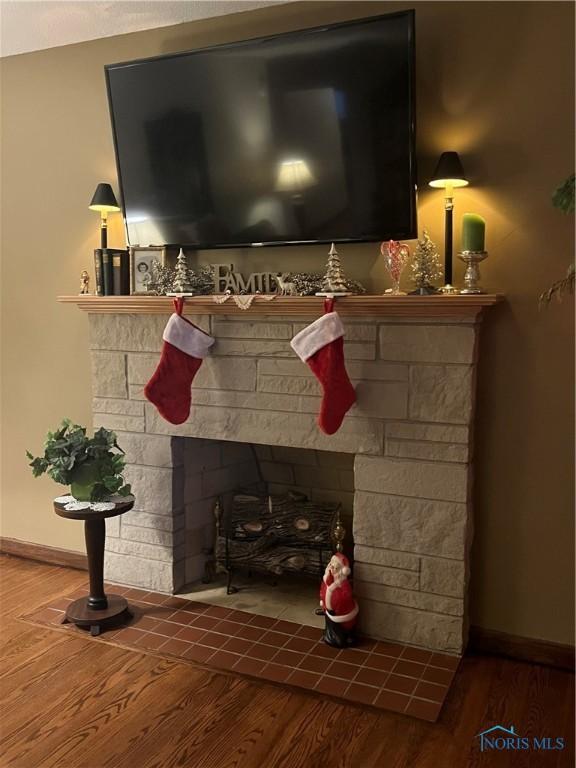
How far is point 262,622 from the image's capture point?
2600mm

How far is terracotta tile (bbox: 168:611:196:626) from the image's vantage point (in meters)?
2.59

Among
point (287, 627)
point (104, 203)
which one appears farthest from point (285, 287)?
point (287, 627)

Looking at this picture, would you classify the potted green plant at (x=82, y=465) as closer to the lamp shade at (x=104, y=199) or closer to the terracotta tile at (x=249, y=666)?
the terracotta tile at (x=249, y=666)

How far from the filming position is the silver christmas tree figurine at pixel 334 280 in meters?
2.30

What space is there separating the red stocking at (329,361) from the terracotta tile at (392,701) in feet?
2.67

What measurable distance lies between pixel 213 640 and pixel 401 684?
67cm

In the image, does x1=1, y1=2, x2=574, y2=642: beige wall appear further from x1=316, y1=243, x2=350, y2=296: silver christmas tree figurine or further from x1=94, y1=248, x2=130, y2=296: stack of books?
x1=94, y1=248, x2=130, y2=296: stack of books

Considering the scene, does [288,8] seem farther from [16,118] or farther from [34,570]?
[34,570]

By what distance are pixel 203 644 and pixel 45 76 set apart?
2.38m

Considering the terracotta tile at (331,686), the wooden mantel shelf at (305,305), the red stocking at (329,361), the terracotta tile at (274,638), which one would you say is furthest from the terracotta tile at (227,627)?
the wooden mantel shelf at (305,305)

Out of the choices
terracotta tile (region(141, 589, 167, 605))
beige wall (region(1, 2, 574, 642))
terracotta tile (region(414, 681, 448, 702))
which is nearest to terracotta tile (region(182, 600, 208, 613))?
terracotta tile (region(141, 589, 167, 605))

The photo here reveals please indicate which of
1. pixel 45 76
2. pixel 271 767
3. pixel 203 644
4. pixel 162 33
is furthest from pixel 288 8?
pixel 271 767

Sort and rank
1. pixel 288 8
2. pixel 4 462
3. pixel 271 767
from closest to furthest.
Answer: pixel 271 767
pixel 288 8
pixel 4 462

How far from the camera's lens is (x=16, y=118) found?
10.1 ft
